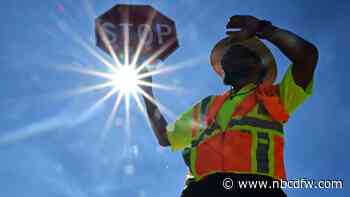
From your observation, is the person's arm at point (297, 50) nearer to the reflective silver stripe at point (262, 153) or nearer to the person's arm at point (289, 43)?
the person's arm at point (289, 43)

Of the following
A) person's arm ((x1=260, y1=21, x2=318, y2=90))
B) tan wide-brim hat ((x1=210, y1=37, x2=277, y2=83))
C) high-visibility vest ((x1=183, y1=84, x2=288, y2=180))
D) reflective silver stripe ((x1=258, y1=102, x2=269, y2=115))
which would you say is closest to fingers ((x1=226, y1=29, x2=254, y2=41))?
person's arm ((x1=260, y1=21, x2=318, y2=90))

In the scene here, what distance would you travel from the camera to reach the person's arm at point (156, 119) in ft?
22.6

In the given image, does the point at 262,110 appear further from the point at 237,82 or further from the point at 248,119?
the point at 237,82

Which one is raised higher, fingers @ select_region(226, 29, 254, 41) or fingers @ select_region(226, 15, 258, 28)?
fingers @ select_region(226, 15, 258, 28)

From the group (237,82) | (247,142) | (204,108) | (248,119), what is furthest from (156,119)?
(247,142)

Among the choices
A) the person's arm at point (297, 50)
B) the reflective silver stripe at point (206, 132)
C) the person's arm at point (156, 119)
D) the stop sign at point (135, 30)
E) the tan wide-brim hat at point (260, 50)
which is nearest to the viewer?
the person's arm at point (297, 50)

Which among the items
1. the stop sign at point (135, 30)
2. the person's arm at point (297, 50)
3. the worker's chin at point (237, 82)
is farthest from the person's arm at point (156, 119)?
the person's arm at point (297, 50)

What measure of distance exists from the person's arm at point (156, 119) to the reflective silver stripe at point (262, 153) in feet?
5.00

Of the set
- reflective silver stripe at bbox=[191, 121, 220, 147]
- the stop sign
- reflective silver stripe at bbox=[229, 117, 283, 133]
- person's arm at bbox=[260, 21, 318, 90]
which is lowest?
reflective silver stripe at bbox=[229, 117, 283, 133]

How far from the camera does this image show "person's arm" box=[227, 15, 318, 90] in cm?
582

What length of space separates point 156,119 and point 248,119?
1534 mm

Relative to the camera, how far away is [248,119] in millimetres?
5887

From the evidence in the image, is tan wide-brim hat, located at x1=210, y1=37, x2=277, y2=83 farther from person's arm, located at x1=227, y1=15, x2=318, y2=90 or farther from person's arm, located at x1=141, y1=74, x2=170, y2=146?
person's arm, located at x1=141, y1=74, x2=170, y2=146

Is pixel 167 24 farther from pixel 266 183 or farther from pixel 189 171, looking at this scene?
pixel 266 183
